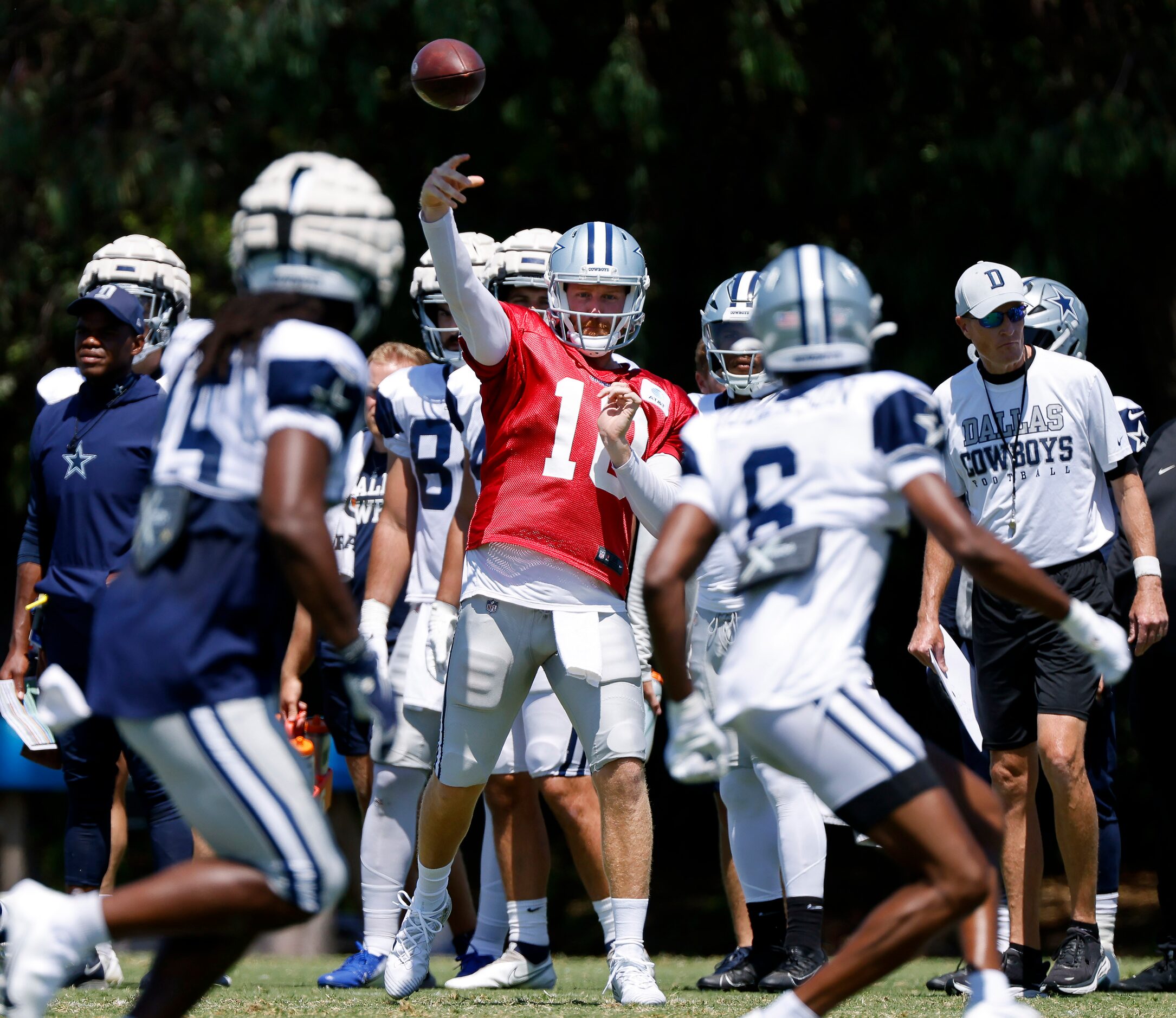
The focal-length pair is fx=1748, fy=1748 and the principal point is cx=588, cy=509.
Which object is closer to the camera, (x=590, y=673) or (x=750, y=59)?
(x=590, y=673)

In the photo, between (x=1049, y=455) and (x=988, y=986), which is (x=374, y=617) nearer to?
(x=1049, y=455)

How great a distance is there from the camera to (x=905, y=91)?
995cm

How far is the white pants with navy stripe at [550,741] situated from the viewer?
5.95 m

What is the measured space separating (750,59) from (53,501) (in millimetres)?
4967

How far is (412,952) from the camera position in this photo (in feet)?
17.8

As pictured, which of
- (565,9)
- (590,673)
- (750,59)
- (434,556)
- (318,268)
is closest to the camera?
(318,268)

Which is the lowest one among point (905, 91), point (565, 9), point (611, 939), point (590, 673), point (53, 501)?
point (611, 939)

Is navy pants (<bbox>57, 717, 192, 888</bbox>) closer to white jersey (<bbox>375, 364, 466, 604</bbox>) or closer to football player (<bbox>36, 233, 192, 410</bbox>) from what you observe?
white jersey (<bbox>375, 364, 466, 604</bbox>)

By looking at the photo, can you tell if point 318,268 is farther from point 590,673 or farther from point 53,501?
point 53,501

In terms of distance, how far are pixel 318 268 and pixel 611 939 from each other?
106 inches

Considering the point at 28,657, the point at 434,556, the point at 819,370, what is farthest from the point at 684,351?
the point at 819,370

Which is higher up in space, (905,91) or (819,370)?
(905,91)

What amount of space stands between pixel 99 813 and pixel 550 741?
1527 millimetres

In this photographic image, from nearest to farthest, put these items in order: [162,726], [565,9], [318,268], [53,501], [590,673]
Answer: [162,726]
[318,268]
[590,673]
[53,501]
[565,9]
